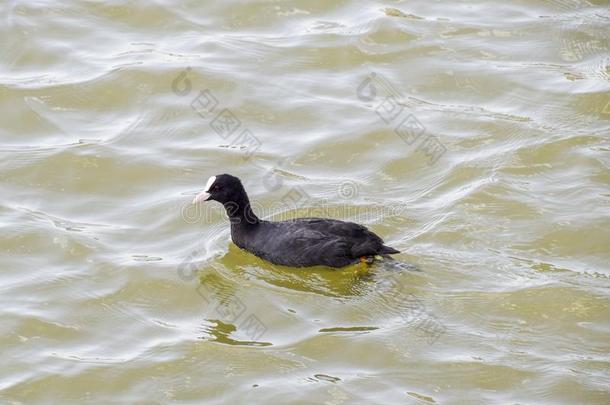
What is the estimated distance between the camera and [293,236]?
32.8 ft

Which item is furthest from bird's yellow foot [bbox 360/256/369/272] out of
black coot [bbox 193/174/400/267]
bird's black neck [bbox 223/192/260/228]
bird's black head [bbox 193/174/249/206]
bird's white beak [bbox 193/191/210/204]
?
bird's white beak [bbox 193/191/210/204]

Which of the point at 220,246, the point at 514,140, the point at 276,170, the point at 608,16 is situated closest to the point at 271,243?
the point at 220,246

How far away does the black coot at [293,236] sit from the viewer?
389 inches

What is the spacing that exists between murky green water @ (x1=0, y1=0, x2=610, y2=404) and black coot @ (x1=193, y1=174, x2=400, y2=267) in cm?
19

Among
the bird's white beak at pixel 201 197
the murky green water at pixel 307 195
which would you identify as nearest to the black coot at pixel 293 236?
the bird's white beak at pixel 201 197

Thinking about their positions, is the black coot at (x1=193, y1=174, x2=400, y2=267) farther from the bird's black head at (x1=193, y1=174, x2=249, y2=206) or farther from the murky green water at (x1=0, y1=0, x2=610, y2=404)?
the murky green water at (x1=0, y1=0, x2=610, y2=404)

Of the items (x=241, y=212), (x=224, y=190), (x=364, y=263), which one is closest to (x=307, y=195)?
(x=241, y=212)

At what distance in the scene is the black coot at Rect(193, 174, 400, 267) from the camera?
9.88 m

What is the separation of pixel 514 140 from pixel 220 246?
3.45 m

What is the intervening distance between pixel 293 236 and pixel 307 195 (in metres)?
1.04

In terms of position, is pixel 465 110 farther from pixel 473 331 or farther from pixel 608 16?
pixel 473 331

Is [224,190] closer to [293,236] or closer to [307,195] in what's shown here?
[293,236]

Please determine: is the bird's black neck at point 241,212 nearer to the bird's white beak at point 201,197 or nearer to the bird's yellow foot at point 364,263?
the bird's white beak at point 201,197

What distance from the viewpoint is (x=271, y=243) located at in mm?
10086
